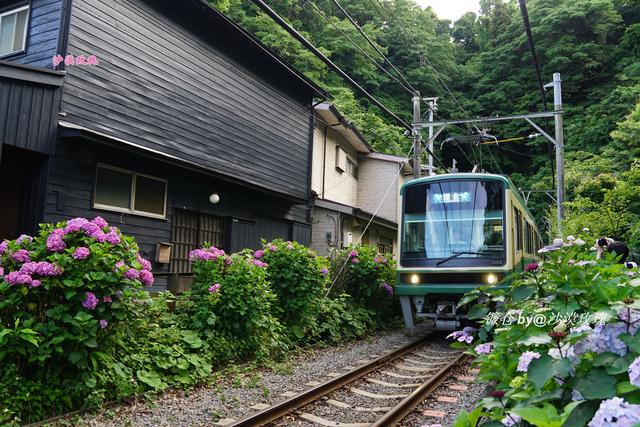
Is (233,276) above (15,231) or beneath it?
beneath

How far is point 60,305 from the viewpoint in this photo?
15.8 feet

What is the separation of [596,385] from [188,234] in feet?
31.5

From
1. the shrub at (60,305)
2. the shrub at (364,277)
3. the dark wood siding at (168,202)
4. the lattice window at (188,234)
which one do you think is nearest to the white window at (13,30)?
the dark wood siding at (168,202)

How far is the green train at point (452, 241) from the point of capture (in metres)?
8.77

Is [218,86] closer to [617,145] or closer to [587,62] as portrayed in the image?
[617,145]

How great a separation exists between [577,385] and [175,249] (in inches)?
363

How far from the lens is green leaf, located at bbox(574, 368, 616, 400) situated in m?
1.62

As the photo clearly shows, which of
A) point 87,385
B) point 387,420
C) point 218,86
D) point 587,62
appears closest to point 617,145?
point 587,62

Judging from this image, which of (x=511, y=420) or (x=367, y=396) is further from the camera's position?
(x=367, y=396)

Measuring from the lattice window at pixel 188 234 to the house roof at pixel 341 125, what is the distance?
251 inches

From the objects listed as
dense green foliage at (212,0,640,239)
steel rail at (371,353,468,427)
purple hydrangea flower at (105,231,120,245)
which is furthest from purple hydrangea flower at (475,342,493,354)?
dense green foliage at (212,0,640,239)

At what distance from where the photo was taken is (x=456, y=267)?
883cm

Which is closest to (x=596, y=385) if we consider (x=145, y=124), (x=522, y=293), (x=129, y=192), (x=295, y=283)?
Answer: (x=522, y=293)

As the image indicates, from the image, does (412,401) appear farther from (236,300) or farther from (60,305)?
(60,305)
